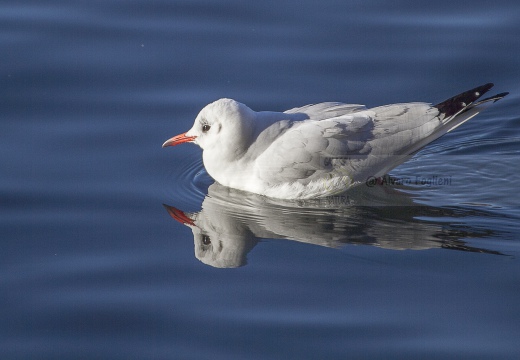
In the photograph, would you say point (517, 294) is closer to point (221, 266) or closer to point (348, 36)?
point (221, 266)

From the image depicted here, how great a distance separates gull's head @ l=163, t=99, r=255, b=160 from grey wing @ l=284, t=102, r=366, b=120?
0.50 m

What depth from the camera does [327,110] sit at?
8.61 meters

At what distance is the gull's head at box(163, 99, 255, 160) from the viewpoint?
27.5 feet

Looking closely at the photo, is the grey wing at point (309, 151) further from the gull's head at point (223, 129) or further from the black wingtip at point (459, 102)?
the black wingtip at point (459, 102)

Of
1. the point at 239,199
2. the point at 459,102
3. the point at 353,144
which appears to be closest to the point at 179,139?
the point at 239,199

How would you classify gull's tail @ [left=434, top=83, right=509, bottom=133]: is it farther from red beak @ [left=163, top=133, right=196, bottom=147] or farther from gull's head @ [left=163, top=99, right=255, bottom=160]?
red beak @ [left=163, top=133, right=196, bottom=147]

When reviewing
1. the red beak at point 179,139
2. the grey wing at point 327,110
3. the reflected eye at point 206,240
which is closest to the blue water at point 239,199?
the reflected eye at point 206,240

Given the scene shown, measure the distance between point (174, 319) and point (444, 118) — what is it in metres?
3.22

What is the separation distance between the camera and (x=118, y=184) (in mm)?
8328

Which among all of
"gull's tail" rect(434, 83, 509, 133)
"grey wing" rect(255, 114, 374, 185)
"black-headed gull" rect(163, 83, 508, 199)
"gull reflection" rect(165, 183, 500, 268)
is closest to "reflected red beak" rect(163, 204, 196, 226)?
"gull reflection" rect(165, 183, 500, 268)

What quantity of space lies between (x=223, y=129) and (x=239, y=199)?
1.99 ft

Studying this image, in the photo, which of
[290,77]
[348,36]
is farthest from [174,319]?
[348,36]

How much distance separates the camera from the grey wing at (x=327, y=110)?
28.0 feet

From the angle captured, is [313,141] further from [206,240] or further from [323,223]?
[206,240]
